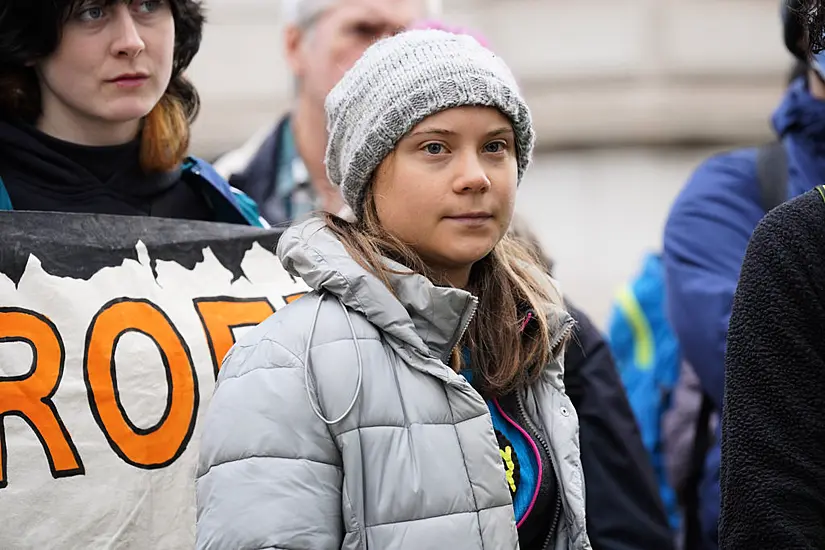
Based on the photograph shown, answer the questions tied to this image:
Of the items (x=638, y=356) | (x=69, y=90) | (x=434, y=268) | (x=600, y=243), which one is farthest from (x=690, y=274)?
(x=600, y=243)

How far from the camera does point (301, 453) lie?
2.61 meters

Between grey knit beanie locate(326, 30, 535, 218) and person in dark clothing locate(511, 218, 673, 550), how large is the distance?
1.95 feet

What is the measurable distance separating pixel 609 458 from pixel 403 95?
1177 millimetres

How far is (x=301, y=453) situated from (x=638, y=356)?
8.84 feet

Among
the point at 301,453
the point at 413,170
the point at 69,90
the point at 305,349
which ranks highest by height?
the point at 69,90

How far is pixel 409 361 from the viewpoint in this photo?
2725 millimetres

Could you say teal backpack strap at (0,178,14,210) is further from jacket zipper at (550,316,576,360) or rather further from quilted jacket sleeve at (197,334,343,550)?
jacket zipper at (550,316,576,360)

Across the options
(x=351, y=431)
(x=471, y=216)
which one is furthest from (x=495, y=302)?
(x=351, y=431)

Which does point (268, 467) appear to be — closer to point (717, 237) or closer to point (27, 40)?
point (27, 40)

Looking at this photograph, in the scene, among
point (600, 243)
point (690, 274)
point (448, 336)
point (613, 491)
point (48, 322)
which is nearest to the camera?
point (448, 336)

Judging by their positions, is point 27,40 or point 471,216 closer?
point 471,216

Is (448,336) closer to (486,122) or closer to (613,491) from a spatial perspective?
(486,122)

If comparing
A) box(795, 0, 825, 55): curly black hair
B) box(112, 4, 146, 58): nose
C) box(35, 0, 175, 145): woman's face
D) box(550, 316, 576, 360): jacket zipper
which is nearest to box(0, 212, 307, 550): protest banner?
box(35, 0, 175, 145): woman's face

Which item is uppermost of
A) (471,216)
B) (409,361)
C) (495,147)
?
(495,147)
